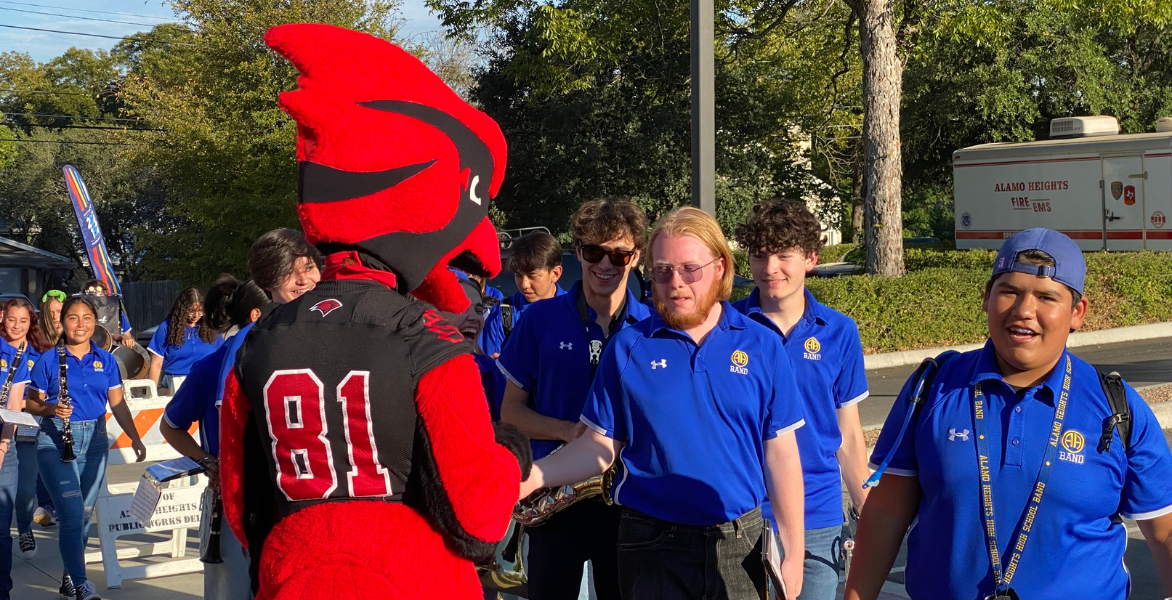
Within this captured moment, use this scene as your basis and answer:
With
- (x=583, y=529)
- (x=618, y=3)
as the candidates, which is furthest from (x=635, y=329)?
(x=618, y=3)

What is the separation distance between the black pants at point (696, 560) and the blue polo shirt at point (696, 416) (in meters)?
0.04

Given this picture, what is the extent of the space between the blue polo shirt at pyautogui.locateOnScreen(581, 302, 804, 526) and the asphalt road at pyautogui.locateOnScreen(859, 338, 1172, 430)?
7381mm

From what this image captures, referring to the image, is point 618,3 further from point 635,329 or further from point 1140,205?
point 635,329

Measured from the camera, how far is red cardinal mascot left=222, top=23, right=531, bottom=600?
7.65 ft

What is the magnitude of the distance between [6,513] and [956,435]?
19.7 ft

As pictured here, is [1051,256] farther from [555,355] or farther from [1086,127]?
[1086,127]

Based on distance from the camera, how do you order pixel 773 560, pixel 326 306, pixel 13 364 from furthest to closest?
pixel 13 364, pixel 773 560, pixel 326 306

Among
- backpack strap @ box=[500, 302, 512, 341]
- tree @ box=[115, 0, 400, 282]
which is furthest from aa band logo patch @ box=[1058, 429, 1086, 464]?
tree @ box=[115, 0, 400, 282]

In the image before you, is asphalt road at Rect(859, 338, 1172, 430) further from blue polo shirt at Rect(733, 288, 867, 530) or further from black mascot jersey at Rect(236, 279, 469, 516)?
black mascot jersey at Rect(236, 279, 469, 516)

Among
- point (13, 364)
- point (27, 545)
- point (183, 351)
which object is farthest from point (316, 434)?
point (183, 351)

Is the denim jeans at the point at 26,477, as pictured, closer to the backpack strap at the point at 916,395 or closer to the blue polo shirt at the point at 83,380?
the blue polo shirt at the point at 83,380

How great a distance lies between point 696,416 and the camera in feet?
11.0

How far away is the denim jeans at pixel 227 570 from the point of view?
461 centimetres

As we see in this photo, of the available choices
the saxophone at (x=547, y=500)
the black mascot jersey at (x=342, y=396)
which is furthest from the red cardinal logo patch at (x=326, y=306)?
the saxophone at (x=547, y=500)
